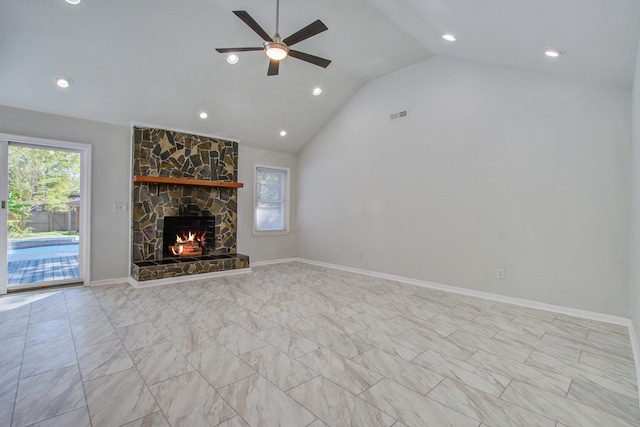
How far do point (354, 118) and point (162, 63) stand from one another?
3496mm

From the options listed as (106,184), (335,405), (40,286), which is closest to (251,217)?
(106,184)

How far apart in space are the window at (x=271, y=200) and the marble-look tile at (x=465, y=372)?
4.97m

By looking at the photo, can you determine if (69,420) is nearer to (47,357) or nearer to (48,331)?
(47,357)

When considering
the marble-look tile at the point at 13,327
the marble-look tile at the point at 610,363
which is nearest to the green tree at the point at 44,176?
the marble-look tile at the point at 13,327

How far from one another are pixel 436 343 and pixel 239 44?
4537mm

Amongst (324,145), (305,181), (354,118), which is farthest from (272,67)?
(305,181)

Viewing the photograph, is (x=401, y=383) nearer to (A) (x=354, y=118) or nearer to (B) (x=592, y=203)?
(B) (x=592, y=203)

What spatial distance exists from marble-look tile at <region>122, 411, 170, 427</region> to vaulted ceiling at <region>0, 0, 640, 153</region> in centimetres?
385

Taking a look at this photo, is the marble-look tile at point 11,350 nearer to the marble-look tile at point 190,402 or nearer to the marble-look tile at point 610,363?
the marble-look tile at point 190,402

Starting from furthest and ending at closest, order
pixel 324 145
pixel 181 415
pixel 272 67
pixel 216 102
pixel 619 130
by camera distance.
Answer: pixel 324 145 < pixel 216 102 < pixel 272 67 < pixel 619 130 < pixel 181 415

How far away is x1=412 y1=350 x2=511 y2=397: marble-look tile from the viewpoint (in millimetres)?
2123

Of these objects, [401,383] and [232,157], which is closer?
[401,383]

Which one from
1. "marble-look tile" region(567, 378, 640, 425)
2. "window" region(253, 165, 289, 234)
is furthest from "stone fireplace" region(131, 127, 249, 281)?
"marble-look tile" region(567, 378, 640, 425)

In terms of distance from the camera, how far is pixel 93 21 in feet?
11.5
